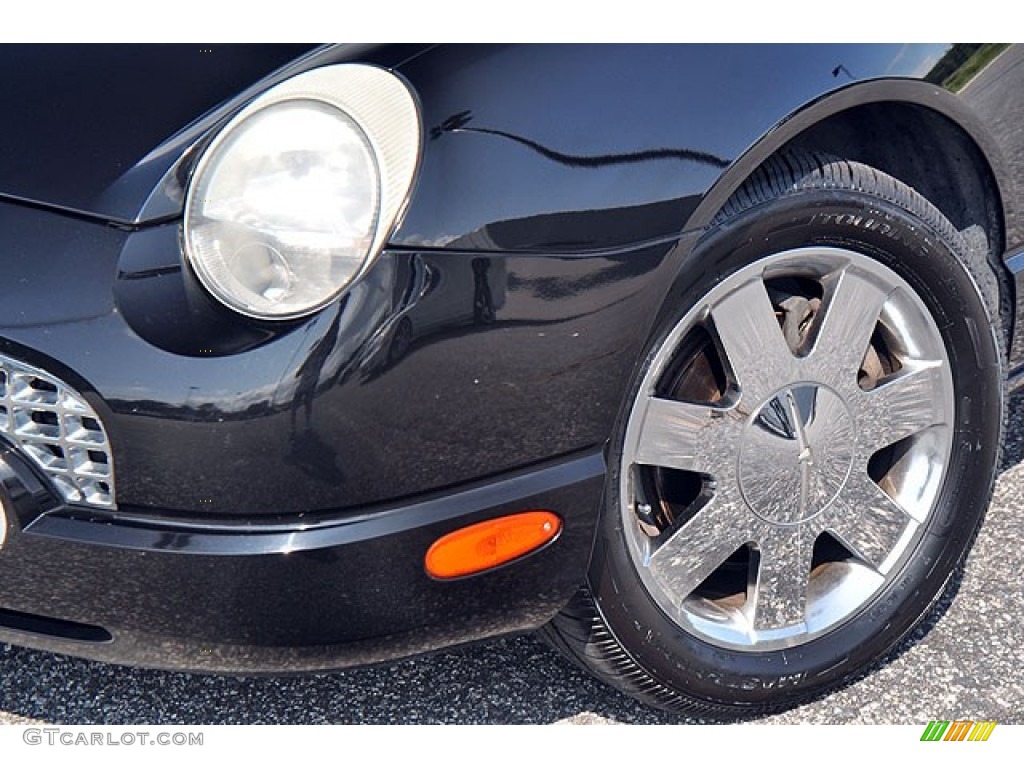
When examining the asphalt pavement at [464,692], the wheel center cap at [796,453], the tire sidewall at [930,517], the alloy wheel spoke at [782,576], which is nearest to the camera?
the tire sidewall at [930,517]

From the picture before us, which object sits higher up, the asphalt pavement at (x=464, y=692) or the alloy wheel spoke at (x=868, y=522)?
the alloy wheel spoke at (x=868, y=522)

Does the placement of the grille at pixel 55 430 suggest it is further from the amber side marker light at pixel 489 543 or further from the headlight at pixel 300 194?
the amber side marker light at pixel 489 543

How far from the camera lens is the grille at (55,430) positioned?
1713 millimetres

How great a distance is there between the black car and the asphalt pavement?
23 cm

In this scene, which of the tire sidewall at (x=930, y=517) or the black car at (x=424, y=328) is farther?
the tire sidewall at (x=930, y=517)

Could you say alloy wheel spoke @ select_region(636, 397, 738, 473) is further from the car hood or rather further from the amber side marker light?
the car hood

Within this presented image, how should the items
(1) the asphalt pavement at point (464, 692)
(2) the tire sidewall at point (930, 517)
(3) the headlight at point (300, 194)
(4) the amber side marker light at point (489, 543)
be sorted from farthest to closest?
(1) the asphalt pavement at point (464, 692), (2) the tire sidewall at point (930, 517), (4) the amber side marker light at point (489, 543), (3) the headlight at point (300, 194)

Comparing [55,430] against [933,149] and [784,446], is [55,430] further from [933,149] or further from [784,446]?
[933,149]

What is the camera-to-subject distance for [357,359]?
1.70 m

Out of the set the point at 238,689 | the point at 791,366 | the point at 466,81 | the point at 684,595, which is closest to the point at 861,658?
the point at 684,595

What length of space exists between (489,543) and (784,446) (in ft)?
1.74
